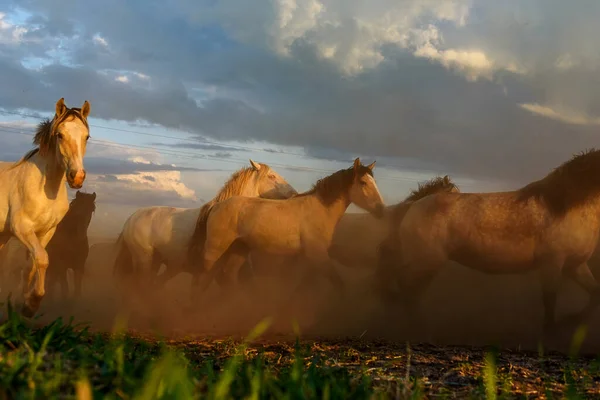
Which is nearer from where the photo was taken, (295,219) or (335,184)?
(295,219)

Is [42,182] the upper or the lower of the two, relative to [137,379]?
upper

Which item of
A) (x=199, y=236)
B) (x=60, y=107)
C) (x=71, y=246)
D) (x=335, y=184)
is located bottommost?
(x=71, y=246)

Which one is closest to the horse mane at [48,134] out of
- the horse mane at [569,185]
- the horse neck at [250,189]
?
the horse neck at [250,189]

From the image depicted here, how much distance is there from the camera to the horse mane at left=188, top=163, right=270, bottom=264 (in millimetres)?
11383

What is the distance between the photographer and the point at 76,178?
7133mm

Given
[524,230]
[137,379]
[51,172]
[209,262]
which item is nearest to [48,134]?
[51,172]

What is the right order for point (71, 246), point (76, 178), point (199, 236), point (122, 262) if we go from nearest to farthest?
1. point (76, 178)
2. point (199, 236)
3. point (122, 262)
4. point (71, 246)

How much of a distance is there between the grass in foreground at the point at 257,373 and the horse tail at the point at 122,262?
722 centimetres

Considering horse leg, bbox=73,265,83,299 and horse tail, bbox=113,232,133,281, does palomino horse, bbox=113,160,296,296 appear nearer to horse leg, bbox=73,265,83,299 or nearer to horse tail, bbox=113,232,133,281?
horse tail, bbox=113,232,133,281

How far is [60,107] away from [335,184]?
465 cm

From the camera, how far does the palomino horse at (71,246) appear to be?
14.4 m

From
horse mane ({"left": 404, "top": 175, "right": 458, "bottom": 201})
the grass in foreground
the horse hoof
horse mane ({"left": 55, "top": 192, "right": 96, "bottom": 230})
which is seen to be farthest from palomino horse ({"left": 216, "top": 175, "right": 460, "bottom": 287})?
the grass in foreground

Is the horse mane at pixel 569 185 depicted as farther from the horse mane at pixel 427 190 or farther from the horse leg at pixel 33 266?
the horse leg at pixel 33 266

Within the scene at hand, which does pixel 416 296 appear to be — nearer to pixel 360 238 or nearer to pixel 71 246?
pixel 360 238
